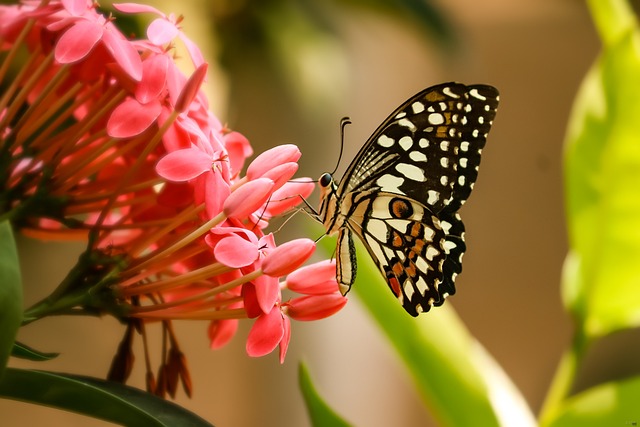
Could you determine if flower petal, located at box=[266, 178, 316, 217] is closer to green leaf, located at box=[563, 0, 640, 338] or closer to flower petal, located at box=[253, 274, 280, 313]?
flower petal, located at box=[253, 274, 280, 313]

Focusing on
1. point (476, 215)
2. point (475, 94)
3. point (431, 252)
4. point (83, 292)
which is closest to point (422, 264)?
point (431, 252)

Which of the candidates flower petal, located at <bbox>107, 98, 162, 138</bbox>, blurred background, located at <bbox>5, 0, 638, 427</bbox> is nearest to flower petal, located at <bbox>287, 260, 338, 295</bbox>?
flower petal, located at <bbox>107, 98, 162, 138</bbox>

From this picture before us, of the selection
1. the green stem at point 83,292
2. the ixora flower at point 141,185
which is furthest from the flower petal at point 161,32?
the green stem at point 83,292

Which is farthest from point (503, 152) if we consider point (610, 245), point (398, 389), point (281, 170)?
point (281, 170)

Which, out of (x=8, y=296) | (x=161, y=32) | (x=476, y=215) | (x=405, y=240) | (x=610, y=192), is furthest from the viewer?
(x=476, y=215)

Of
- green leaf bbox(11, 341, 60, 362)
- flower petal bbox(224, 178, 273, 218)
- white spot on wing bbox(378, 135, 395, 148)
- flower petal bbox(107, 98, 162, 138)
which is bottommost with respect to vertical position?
green leaf bbox(11, 341, 60, 362)

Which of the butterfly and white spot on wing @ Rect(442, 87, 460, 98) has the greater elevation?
white spot on wing @ Rect(442, 87, 460, 98)

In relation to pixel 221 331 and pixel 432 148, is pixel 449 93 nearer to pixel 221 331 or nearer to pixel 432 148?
pixel 432 148
